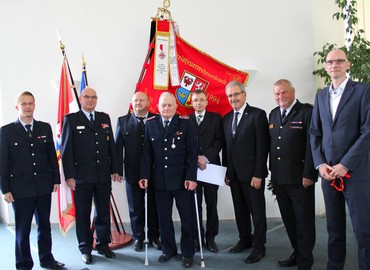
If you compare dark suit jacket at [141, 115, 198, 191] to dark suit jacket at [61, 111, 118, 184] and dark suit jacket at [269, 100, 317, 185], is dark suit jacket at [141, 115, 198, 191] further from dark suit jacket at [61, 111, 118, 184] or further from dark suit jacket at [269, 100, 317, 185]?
dark suit jacket at [269, 100, 317, 185]

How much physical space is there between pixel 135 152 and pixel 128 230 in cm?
134

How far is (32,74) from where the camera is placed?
419cm

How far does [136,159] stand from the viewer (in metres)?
3.27

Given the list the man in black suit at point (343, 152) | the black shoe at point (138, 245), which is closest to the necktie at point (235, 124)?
the man in black suit at point (343, 152)

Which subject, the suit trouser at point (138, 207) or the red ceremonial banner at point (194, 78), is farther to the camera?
the red ceremonial banner at point (194, 78)

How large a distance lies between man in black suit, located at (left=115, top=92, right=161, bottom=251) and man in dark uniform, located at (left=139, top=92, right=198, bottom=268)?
33cm

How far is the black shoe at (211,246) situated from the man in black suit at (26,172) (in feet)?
5.09

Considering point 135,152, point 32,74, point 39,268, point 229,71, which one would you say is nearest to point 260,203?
point 135,152

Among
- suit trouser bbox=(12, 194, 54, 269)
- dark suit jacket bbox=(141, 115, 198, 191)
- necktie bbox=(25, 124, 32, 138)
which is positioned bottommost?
suit trouser bbox=(12, 194, 54, 269)

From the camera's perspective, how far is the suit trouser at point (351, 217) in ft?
7.22

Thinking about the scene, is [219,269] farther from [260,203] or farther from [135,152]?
[135,152]

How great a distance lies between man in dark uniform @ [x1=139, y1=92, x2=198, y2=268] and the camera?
2.84m

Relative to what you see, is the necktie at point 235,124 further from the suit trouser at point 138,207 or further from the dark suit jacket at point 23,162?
the dark suit jacket at point 23,162

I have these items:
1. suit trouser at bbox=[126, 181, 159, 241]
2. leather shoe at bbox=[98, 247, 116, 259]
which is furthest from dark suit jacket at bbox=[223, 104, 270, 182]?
leather shoe at bbox=[98, 247, 116, 259]
